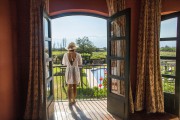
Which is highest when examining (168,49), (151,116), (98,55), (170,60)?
(168,49)

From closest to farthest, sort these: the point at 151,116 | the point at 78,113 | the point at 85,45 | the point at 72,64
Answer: the point at 151,116 < the point at 78,113 < the point at 72,64 < the point at 85,45

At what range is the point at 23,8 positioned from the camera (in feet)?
12.7

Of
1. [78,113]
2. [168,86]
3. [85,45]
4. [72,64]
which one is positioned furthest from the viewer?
[85,45]

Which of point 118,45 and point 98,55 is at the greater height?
point 118,45

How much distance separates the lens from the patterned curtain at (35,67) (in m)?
3.66

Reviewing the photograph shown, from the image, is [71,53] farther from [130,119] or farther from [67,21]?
[67,21]

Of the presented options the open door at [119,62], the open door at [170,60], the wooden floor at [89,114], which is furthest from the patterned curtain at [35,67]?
the open door at [170,60]

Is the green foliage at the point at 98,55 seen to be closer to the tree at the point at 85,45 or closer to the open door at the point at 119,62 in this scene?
the tree at the point at 85,45

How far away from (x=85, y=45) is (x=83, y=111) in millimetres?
5081

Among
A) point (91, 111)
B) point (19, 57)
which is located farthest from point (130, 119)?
point (19, 57)

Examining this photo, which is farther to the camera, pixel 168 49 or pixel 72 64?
pixel 72 64

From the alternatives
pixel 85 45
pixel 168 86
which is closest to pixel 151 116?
pixel 168 86

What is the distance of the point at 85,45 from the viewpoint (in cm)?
915

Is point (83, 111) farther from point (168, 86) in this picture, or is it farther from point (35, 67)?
point (168, 86)
